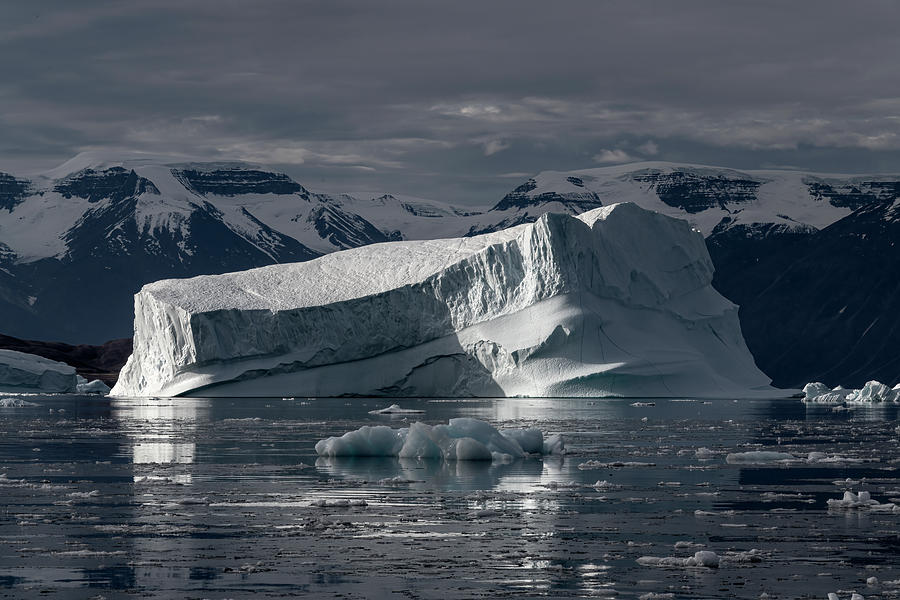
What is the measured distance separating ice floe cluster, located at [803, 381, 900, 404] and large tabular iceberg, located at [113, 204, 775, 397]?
4.91 m

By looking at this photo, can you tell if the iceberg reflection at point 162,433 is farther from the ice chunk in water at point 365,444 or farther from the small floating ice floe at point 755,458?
the small floating ice floe at point 755,458

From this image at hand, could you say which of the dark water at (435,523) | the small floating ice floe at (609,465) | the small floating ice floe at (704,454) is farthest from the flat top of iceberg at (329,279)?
the small floating ice floe at (609,465)

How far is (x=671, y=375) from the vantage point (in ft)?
176

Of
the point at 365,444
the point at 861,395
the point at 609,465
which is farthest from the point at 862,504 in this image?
the point at 861,395

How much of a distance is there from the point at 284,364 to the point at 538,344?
11.3 metres

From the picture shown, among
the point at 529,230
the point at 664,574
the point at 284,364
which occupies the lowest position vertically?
the point at 664,574

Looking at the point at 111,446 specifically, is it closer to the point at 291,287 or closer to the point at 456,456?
the point at 456,456

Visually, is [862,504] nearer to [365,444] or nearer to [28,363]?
[365,444]

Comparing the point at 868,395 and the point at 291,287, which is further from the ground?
the point at 291,287

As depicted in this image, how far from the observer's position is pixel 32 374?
6988 cm

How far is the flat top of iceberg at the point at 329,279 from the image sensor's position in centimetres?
5581

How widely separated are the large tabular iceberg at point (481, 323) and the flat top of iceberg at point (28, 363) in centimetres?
1203

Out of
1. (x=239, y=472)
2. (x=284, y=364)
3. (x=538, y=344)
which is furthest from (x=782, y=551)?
(x=284, y=364)

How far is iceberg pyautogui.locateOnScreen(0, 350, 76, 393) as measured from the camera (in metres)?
68.4
